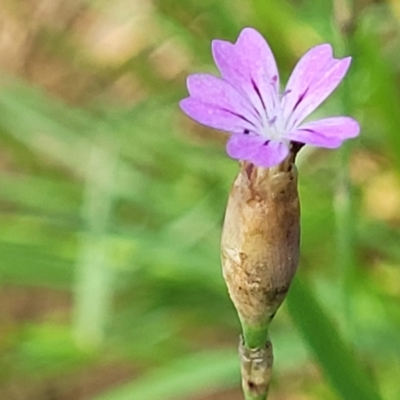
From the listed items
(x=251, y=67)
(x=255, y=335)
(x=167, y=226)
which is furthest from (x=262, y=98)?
(x=167, y=226)

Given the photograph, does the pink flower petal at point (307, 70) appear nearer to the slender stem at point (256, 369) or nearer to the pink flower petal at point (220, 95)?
the pink flower petal at point (220, 95)

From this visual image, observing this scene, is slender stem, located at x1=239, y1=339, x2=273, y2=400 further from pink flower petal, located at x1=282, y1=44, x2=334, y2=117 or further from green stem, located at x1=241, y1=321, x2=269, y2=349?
pink flower petal, located at x1=282, y1=44, x2=334, y2=117

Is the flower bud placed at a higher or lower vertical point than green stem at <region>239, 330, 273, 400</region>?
higher

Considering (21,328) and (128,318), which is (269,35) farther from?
(21,328)

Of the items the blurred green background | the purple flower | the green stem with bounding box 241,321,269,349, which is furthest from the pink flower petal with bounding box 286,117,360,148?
the blurred green background

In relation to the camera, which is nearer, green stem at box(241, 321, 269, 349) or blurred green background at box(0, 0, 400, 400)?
green stem at box(241, 321, 269, 349)

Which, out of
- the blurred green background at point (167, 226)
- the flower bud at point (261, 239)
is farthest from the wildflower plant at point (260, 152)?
the blurred green background at point (167, 226)
